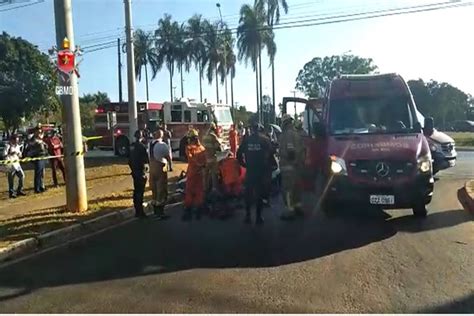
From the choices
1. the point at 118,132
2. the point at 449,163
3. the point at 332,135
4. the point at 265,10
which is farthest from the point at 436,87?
the point at 332,135

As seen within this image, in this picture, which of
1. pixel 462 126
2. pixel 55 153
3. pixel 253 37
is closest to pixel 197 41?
pixel 253 37

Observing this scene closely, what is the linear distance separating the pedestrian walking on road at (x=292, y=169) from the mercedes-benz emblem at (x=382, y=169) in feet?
5.35

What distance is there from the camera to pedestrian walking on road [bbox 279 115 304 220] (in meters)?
9.78

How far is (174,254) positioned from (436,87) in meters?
94.5

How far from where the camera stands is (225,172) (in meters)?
11.5

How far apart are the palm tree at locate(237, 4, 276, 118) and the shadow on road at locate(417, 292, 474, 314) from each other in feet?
150

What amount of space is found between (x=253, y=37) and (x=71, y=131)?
4368 cm

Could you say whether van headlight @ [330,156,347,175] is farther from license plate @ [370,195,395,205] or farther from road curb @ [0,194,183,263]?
road curb @ [0,194,183,263]

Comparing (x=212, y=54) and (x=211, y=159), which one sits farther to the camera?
(x=212, y=54)

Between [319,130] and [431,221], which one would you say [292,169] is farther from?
[431,221]

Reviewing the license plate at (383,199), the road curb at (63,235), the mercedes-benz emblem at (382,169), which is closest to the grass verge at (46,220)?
the road curb at (63,235)

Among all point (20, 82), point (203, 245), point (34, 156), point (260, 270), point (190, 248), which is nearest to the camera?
point (260, 270)

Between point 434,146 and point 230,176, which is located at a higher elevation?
point 434,146

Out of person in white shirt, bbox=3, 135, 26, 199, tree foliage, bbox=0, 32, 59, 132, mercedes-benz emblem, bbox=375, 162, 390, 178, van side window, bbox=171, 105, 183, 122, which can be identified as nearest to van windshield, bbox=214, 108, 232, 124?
van side window, bbox=171, 105, 183, 122
